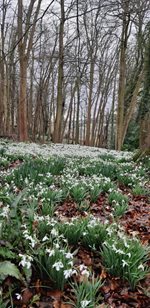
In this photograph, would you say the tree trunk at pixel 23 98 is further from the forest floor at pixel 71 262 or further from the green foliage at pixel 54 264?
the green foliage at pixel 54 264

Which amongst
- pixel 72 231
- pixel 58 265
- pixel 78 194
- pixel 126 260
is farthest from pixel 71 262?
pixel 78 194

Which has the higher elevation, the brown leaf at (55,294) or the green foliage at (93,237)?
the green foliage at (93,237)

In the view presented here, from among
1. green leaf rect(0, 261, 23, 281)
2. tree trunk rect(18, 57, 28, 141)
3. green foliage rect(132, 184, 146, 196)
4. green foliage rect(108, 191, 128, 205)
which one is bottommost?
green foliage rect(132, 184, 146, 196)

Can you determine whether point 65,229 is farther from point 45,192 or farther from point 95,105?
point 95,105

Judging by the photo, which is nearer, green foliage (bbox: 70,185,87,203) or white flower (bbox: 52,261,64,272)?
white flower (bbox: 52,261,64,272)

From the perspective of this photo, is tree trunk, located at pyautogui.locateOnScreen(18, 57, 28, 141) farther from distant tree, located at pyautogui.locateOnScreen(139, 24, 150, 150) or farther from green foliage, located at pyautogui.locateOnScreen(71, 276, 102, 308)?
green foliage, located at pyautogui.locateOnScreen(71, 276, 102, 308)

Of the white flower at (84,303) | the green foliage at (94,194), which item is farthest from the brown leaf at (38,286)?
the green foliage at (94,194)

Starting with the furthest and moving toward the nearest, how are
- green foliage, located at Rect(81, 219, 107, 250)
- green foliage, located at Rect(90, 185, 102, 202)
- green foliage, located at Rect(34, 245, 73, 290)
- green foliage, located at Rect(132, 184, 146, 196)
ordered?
green foliage, located at Rect(132, 184, 146, 196)
green foliage, located at Rect(90, 185, 102, 202)
green foliage, located at Rect(81, 219, 107, 250)
green foliage, located at Rect(34, 245, 73, 290)

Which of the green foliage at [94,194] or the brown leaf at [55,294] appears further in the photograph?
the green foliage at [94,194]

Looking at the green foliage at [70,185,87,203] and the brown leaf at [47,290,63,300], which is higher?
the green foliage at [70,185,87,203]

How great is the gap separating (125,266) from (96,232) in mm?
545

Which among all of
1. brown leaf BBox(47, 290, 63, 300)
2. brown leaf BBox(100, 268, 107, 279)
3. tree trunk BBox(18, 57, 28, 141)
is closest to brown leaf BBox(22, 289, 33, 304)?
brown leaf BBox(47, 290, 63, 300)

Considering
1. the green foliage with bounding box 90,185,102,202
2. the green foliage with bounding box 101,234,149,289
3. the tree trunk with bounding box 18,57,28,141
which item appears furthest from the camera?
the tree trunk with bounding box 18,57,28,141

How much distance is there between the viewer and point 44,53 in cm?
2525
